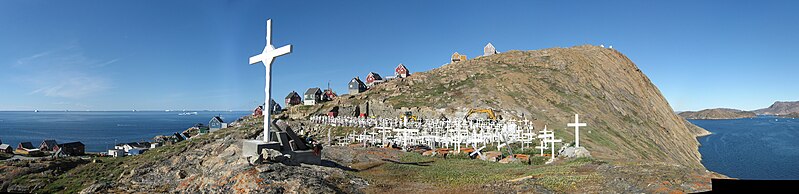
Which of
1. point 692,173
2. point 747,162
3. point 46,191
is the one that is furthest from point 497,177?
point 747,162

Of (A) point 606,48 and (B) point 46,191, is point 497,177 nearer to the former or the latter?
(B) point 46,191

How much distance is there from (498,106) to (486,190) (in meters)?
40.9

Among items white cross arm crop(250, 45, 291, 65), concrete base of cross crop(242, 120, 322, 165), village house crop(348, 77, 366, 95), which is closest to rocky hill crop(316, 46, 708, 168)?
village house crop(348, 77, 366, 95)

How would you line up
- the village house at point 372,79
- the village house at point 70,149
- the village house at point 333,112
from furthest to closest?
the village house at point 372,79, the village house at point 70,149, the village house at point 333,112

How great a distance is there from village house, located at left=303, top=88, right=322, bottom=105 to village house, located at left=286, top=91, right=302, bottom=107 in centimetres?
690

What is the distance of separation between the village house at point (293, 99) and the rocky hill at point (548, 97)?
15.8m

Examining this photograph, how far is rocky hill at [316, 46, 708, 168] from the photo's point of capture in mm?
49438

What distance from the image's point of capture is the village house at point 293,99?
262 feet

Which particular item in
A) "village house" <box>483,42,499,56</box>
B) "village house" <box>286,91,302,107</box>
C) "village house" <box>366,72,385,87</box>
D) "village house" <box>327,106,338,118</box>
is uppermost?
"village house" <box>483,42,499,56</box>

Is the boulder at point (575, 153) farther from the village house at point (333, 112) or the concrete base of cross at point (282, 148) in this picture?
the village house at point (333, 112)

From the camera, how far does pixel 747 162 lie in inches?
2360

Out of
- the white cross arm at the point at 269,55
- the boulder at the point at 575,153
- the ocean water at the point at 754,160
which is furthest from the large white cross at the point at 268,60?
the ocean water at the point at 754,160

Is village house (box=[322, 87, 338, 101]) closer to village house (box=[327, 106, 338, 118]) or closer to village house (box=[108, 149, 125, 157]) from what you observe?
village house (box=[327, 106, 338, 118])

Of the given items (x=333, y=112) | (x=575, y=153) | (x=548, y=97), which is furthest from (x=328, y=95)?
(x=575, y=153)
